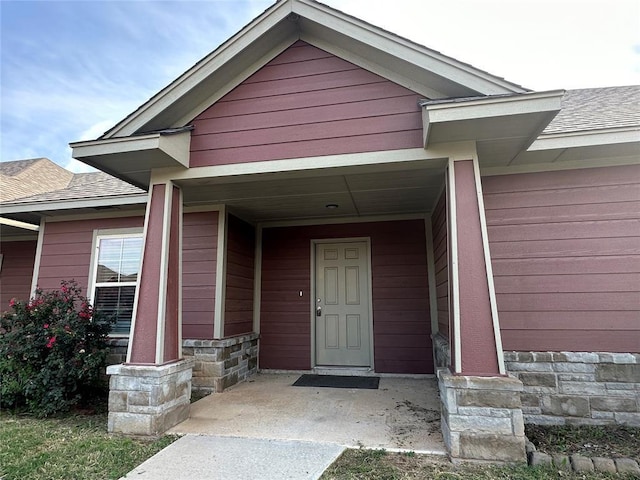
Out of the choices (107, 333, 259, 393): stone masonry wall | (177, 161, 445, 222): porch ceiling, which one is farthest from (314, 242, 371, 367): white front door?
(107, 333, 259, 393): stone masonry wall

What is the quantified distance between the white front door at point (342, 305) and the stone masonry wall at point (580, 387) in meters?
2.34

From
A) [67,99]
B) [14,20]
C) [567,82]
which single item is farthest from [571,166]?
[67,99]

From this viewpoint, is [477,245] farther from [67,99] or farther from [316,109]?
[67,99]

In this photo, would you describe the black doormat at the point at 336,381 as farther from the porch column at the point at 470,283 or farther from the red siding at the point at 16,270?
the red siding at the point at 16,270

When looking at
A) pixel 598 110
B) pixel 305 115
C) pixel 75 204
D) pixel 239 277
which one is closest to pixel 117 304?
pixel 75 204

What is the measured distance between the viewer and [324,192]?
4199 millimetres

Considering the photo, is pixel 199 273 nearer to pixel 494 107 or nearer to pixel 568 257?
→ pixel 494 107

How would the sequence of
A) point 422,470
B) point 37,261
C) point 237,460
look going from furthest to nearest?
point 37,261 → point 237,460 → point 422,470

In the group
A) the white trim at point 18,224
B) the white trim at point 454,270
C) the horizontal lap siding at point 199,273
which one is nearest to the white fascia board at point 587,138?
the white trim at point 454,270

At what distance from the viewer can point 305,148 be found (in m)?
3.18

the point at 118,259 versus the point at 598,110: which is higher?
the point at 598,110

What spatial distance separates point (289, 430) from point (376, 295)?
8.48 feet

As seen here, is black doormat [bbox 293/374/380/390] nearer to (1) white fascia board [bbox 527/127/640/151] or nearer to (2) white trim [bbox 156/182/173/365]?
(2) white trim [bbox 156/182/173/365]

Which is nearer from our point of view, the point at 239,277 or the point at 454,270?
the point at 454,270
